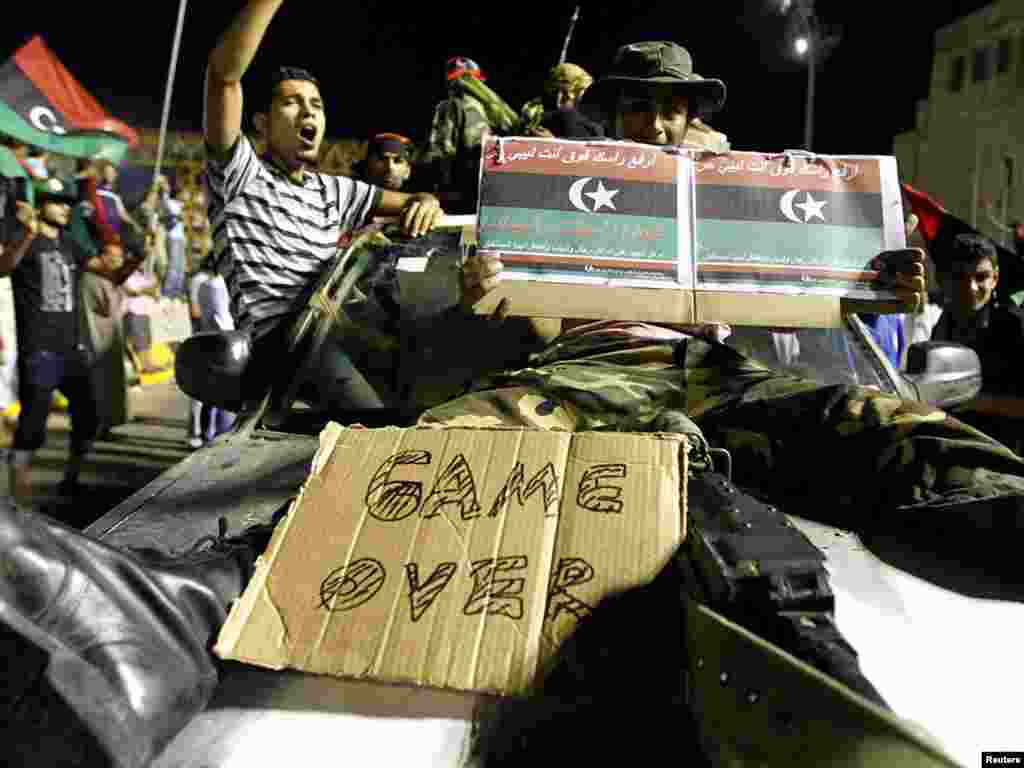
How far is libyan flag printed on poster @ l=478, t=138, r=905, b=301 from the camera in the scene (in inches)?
80.0

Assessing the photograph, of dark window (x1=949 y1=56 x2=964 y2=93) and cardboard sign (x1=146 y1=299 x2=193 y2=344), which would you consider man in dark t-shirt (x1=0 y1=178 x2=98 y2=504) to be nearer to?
cardboard sign (x1=146 y1=299 x2=193 y2=344)

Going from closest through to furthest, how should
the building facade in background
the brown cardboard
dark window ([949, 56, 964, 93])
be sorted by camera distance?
the brown cardboard → the building facade in background → dark window ([949, 56, 964, 93])

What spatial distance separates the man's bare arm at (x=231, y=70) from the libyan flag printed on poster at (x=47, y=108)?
4.85m

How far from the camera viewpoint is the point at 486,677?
1061 mm

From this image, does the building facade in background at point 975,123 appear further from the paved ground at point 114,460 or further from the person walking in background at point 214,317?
the paved ground at point 114,460

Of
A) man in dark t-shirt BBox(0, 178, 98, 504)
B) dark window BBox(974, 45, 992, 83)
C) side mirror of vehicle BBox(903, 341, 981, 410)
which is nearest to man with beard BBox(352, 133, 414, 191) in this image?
man in dark t-shirt BBox(0, 178, 98, 504)

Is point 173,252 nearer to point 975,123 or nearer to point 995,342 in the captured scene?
point 995,342

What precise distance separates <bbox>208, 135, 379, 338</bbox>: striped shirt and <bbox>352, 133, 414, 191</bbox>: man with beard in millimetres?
1468

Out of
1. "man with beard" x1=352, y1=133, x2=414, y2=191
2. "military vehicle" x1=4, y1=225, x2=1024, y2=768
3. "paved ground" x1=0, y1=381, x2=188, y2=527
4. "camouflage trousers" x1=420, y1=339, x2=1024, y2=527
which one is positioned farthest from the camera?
"paved ground" x1=0, y1=381, x2=188, y2=527

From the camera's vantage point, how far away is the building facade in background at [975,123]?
54.2 ft

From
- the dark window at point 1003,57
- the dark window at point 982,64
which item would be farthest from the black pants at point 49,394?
the dark window at point 982,64

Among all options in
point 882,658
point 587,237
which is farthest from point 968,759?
point 587,237

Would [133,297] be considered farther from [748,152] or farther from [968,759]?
[968,759]

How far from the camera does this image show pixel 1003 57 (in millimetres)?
17875
